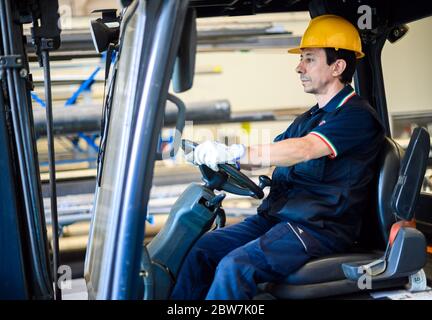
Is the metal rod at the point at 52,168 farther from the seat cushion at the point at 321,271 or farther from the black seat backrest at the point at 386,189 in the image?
the black seat backrest at the point at 386,189

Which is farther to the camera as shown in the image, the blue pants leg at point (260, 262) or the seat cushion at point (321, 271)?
the seat cushion at point (321, 271)

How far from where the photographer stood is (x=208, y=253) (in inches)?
112

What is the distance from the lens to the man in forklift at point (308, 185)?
256 centimetres

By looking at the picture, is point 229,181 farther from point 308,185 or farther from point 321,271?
point 321,271

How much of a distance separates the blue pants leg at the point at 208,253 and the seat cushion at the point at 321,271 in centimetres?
38

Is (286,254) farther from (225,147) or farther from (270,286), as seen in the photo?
(225,147)

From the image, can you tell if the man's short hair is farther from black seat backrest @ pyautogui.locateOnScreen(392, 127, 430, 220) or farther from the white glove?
the white glove

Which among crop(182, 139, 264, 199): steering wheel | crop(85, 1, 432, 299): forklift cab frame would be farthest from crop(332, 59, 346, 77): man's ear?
crop(85, 1, 432, 299): forklift cab frame

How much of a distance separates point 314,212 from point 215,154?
581mm

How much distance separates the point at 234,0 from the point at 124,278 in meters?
1.82

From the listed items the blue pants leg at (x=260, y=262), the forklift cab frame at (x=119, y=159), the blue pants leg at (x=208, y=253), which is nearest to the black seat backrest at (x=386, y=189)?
the blue pants leg at (x=260, y=262)

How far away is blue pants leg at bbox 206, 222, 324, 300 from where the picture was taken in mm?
2510
